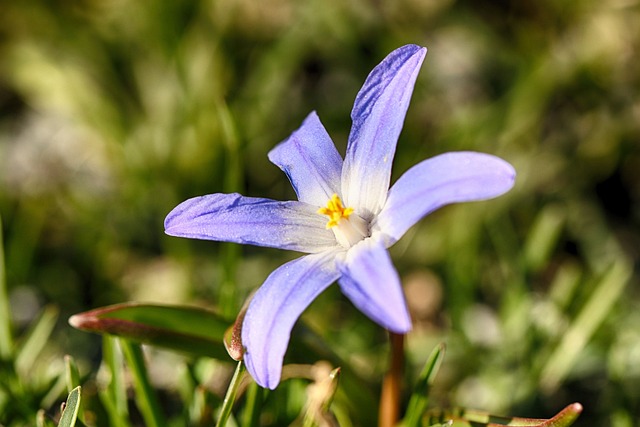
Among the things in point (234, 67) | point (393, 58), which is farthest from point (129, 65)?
point (393, 58)

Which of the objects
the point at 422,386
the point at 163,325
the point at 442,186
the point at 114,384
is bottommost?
the point at 114,384

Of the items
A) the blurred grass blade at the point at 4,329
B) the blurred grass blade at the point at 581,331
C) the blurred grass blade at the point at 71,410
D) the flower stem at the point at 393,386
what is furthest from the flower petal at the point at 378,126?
the blurred grass blade at the point at 4,329

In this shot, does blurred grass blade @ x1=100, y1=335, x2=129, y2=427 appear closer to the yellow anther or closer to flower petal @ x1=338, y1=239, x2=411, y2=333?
the yellow anther

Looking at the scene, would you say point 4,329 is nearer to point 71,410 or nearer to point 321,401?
point 71,410

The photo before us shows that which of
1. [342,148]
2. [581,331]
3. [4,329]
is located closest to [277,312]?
[4,329]

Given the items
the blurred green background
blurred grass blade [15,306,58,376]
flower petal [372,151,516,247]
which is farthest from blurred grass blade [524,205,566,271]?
blurred grass blade [15,306,58,376]
